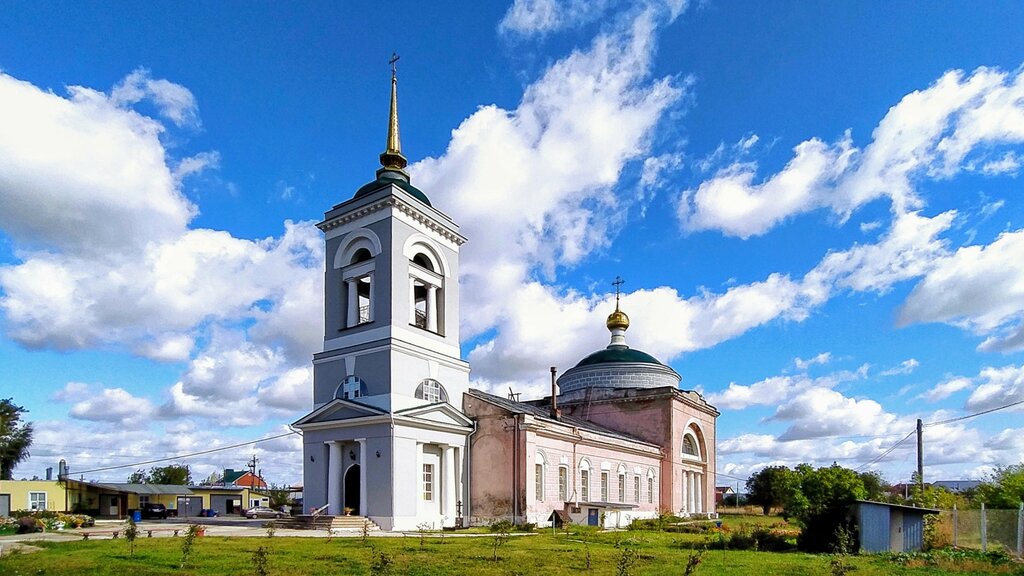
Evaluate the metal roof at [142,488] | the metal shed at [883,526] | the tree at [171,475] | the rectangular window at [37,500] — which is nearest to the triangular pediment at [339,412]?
the metal shed at [883,526]

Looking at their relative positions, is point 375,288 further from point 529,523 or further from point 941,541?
point 941,541

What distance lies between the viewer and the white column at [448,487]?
90.3 feet

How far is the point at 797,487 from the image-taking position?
4894cm

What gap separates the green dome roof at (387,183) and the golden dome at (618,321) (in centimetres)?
2172

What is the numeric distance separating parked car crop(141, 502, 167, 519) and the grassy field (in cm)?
2662

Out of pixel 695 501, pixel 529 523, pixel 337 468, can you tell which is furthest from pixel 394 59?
pixel 695 501

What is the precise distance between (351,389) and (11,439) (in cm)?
4053

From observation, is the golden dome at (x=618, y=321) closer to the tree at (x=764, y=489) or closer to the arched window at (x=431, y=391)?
the arched window at (x=431, y=391)

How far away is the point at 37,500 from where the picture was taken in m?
40.0

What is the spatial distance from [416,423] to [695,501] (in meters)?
26.5

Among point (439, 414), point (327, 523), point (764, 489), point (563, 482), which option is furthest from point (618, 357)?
point (764, 489)

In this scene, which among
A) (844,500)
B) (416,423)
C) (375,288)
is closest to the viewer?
(844,500)

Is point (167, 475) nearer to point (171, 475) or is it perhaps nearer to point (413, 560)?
point (171, 475)

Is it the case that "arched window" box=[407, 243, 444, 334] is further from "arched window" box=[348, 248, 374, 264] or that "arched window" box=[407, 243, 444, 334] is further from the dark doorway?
the dark doorway
